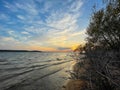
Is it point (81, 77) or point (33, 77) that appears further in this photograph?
point (33, 77)

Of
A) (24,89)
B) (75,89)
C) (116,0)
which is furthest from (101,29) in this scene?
(24,89)

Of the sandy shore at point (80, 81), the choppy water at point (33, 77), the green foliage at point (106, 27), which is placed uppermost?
the green foliage at point (106, 27)

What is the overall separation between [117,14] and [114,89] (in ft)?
37.6

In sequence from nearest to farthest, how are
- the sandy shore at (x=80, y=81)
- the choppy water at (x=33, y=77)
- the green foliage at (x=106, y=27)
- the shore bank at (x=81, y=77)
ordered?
the shore bank at (x=81, y=77), the sandy shore at (x=80, y=81), the choppy water at (x=33, y=77), the green foliage at (x=106, y=27)

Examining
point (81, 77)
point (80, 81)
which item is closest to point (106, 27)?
point (80, 81)

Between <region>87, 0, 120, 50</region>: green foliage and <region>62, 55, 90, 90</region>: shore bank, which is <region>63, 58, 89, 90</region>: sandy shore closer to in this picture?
<region>62, 55, 90, 90</region>: shore bank

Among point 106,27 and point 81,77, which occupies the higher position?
point 106,27

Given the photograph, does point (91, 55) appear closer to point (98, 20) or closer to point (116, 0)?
point (116, 0)

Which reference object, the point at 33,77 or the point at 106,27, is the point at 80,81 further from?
the point at 106,27

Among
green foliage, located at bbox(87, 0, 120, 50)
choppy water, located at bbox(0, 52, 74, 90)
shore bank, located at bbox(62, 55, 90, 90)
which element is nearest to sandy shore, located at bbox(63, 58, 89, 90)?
shore bank, located at bbox(62, 55, 90, 90)

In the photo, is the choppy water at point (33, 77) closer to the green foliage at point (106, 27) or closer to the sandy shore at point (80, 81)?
the sandy shore at point (80, 81)

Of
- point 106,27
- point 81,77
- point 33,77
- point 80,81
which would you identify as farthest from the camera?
point 106,27

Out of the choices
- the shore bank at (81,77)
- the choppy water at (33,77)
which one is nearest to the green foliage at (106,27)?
the choppy water at (33,77)

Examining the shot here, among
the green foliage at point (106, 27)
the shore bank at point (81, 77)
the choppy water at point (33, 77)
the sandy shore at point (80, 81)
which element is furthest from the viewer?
the green foliage at point (106, 27)
